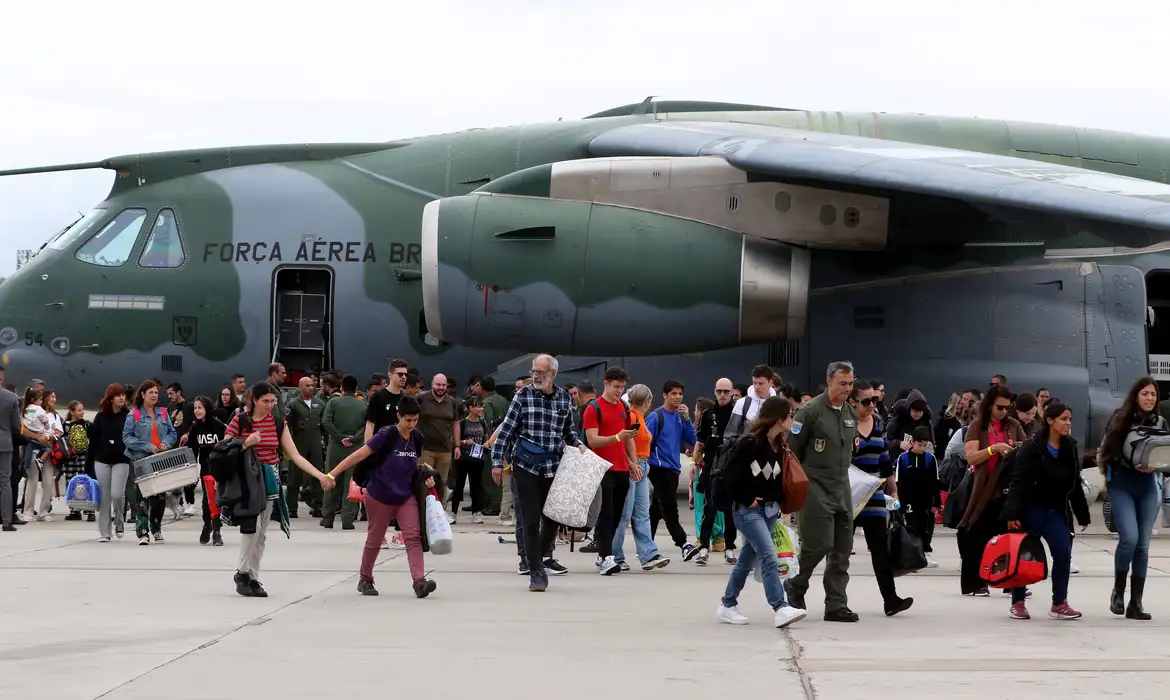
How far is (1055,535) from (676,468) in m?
4.03

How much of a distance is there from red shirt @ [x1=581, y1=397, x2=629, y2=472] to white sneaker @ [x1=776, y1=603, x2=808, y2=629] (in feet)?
10.0

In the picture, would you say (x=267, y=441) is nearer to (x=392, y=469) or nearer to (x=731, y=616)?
(x=392, y=469)

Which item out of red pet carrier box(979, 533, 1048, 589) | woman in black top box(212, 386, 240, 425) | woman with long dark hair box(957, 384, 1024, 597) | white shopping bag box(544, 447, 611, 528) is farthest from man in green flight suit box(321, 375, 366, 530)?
red pet carrier box(979, 533, 1048, 589)

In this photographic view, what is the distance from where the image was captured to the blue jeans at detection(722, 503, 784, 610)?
27.8 ft

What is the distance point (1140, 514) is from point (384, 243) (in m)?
10.2

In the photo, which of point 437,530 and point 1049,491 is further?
point 437,530

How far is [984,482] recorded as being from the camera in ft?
31.3

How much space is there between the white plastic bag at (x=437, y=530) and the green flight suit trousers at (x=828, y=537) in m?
2.49

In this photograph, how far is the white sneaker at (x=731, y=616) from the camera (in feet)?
28.1

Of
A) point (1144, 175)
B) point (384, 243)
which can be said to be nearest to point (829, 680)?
point (384, 243)

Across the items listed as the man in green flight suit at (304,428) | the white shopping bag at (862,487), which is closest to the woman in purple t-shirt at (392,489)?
the white shopping bag at (862,487)

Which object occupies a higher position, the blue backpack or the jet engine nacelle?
the jet engine nacelle

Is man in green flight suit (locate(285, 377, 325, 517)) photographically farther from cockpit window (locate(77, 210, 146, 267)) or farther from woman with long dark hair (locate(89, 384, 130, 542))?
cockpit window (locate(77, 210, 146, 267))

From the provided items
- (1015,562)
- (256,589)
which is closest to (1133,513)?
(1015,562)
